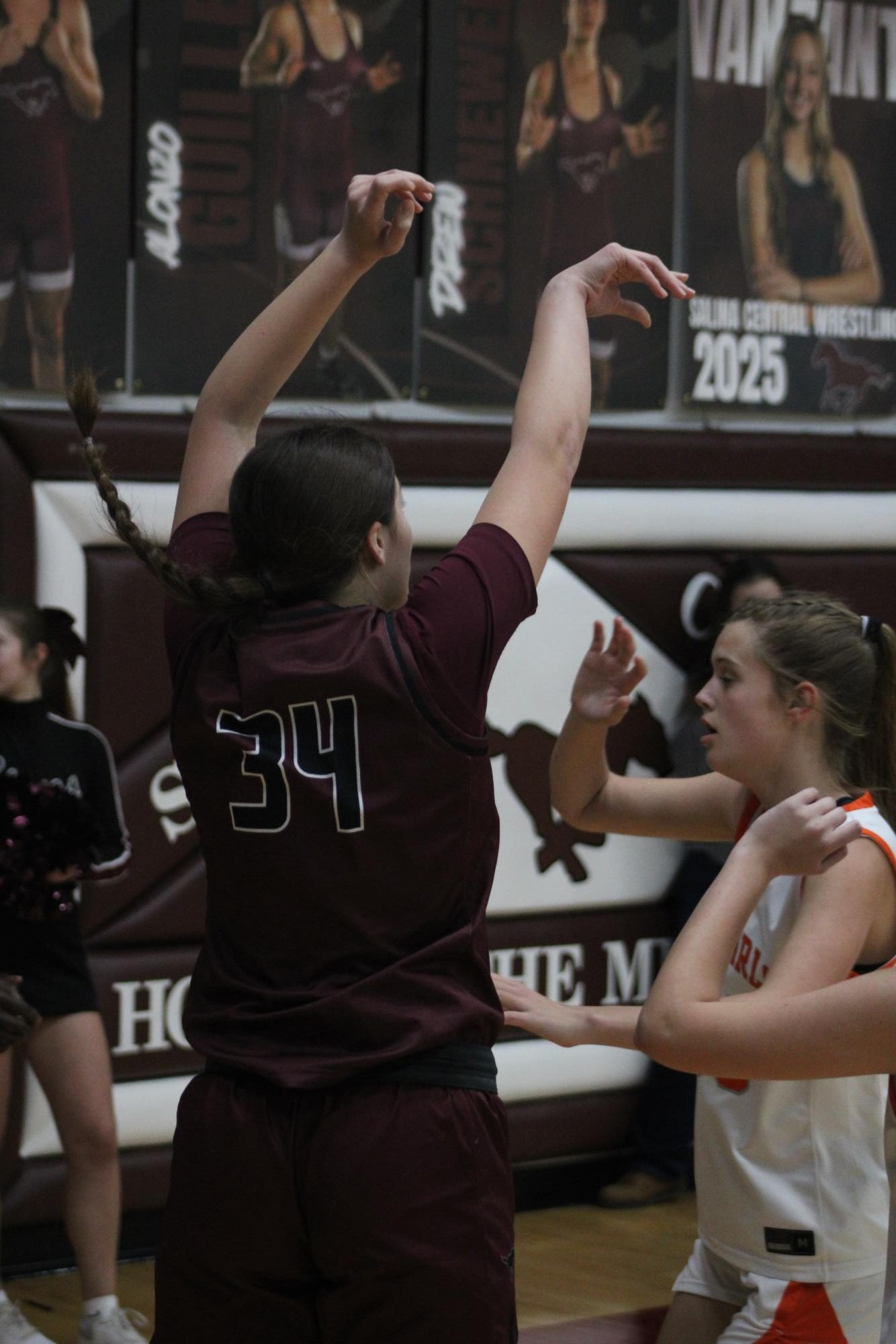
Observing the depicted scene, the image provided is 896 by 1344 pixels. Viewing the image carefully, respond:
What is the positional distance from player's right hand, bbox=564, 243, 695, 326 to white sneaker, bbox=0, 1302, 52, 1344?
2.62 metres

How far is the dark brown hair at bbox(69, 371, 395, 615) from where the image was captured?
1602 mm

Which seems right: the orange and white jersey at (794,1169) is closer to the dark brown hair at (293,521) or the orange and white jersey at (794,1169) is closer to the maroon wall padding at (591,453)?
the dark brown hair at (293,521)

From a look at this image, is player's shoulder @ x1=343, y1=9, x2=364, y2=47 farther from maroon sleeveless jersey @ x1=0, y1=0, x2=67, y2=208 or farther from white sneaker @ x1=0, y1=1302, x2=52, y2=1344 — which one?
white sneaker @ x1=0, y1=1302, x2=52, y2=1344

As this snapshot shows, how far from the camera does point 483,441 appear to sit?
4531mm

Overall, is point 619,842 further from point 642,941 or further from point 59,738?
point 59,738

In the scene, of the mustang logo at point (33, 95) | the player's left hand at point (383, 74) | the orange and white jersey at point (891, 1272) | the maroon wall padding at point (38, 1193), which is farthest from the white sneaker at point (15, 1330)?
the player's left hand at point (383, 74)

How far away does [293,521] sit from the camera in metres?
1.60

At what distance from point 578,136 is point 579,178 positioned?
0.12 m

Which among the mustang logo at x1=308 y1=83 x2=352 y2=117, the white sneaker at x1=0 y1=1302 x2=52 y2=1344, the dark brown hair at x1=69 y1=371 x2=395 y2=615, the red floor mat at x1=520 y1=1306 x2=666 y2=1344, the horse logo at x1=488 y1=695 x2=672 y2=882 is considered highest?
the mustang logo at x1=308 y1=83 x2=352 y2=117

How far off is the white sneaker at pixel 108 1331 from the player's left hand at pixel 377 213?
2.49 m

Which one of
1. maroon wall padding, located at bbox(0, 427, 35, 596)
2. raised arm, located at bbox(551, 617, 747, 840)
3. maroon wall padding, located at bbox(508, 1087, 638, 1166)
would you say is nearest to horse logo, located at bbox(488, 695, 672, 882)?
maroon wall padding, located at bbox(508, 1087, 638, 1166)

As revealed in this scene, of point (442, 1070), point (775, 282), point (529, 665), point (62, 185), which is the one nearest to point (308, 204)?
point (62, 185)

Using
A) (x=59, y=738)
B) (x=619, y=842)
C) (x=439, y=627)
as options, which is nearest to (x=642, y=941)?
(x=619, y=842)

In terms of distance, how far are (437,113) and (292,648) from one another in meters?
3.29
